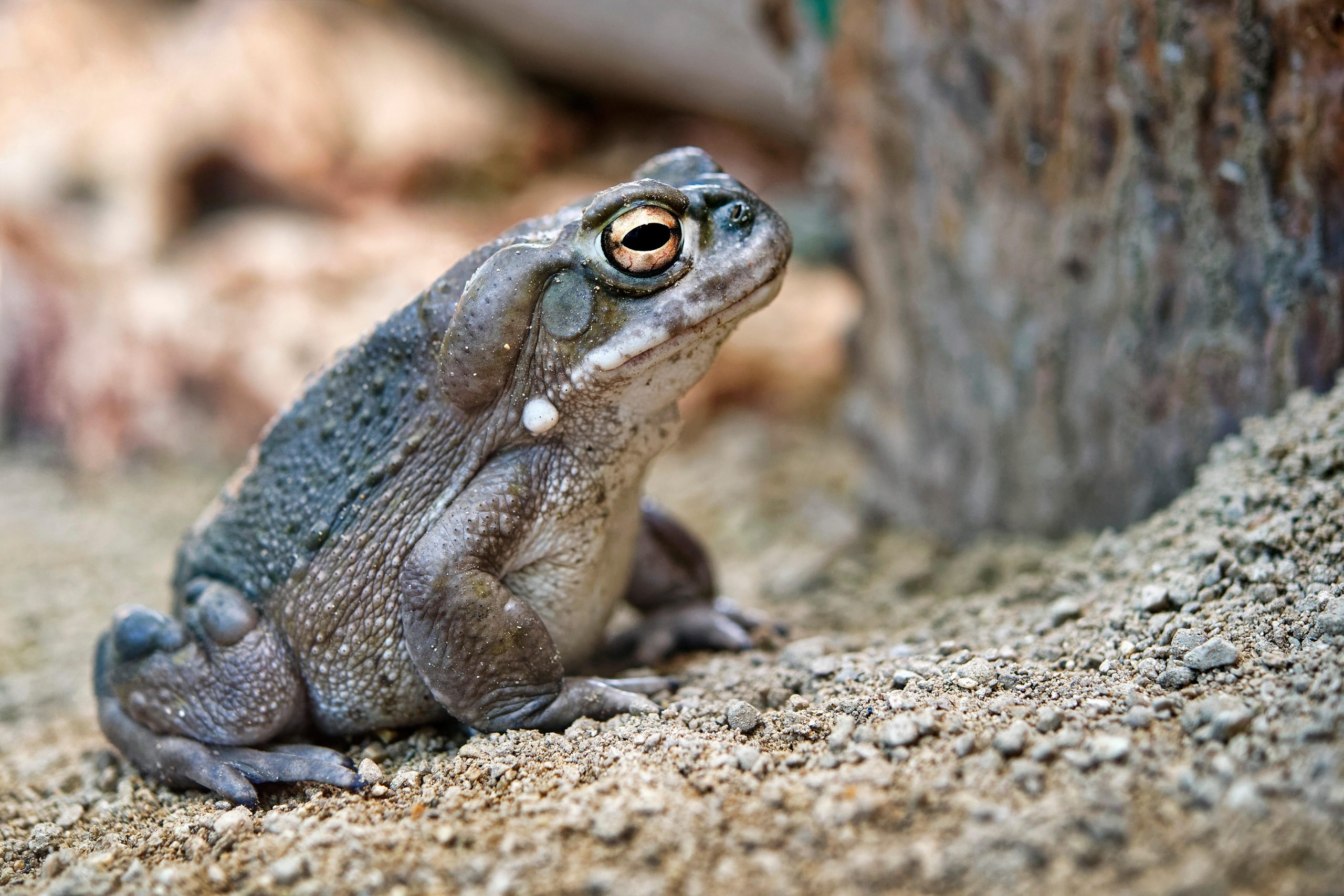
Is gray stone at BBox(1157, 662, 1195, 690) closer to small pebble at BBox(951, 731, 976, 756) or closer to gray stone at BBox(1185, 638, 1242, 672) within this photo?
gray stone at BBox(1185, 638, 1242, 672)

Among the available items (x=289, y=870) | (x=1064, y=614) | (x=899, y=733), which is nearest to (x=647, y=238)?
(x=899, y=733)

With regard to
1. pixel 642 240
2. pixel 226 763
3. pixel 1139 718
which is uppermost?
pixel 642 240

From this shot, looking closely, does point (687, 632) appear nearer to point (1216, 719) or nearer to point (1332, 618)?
point (1216, 719)

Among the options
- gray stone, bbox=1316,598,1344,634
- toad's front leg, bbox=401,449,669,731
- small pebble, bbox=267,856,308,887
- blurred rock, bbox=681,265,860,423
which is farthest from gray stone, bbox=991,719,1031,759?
blurred rock, bbox=681,265,860,423

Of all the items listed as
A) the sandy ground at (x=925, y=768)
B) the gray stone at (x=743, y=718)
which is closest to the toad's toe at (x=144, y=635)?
the sandy ground at (x=925, y=768)

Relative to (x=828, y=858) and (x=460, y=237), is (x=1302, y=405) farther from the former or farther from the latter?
(x=460, y=237)

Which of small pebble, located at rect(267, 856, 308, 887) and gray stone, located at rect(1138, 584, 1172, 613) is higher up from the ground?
small pebble, located at rect(267, 856, 308, 887)
